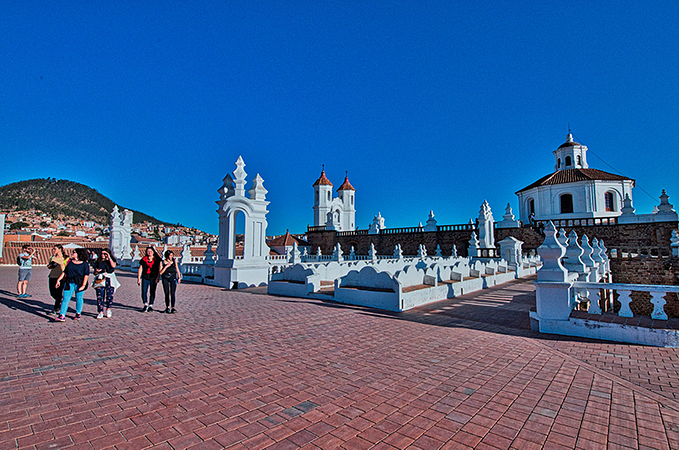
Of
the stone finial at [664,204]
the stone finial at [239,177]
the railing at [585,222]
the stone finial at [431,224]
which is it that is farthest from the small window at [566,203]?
the stone finial at [239,177]

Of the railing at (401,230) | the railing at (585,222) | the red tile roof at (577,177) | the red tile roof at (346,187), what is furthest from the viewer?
the red tile roof at (346,187)

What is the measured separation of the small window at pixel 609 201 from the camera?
36594 millimetres

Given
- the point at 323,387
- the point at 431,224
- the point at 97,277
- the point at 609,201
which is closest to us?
the point at 323,387

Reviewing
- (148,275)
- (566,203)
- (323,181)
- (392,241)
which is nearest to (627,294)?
(148,275)

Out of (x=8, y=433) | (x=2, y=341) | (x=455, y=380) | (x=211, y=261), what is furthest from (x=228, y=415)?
(x=211, y=261)

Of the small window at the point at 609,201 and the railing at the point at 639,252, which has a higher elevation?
the small window at the point at 609,201

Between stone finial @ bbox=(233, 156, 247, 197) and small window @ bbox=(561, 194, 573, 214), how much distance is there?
122ft

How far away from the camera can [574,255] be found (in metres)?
8.50

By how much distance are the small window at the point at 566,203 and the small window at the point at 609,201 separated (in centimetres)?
317

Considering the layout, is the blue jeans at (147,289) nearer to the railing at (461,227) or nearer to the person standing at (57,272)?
the person standing at (57,272)

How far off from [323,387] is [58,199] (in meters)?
133

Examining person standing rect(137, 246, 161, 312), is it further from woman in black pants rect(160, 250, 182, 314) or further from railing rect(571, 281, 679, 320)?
railing rect(571, 281, 679, 320)

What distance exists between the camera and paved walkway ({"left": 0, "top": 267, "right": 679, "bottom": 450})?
9.11ft

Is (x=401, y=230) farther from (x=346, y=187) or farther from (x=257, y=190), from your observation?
(x=257, y=190)
